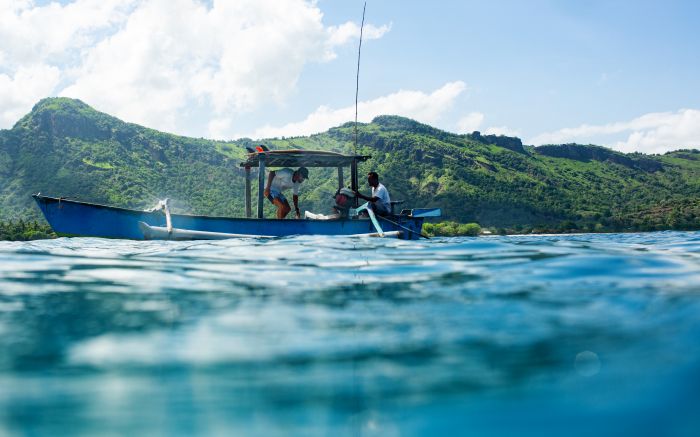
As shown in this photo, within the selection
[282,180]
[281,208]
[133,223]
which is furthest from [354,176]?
[133,223]

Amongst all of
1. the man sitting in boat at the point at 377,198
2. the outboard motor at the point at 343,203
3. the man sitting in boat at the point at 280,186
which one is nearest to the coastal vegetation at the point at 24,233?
the man sitting in boat at the point at 280,186

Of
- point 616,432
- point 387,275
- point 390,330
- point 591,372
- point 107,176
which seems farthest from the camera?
point 107,176

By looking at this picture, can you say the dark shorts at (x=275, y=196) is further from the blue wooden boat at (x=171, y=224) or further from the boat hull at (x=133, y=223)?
the boat hull at (x=133, y=223)

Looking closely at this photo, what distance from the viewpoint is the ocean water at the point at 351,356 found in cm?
191

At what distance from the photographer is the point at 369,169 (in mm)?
86000

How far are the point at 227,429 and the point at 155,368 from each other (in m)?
0.65

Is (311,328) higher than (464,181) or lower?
lower

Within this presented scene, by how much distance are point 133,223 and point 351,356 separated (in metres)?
10.2

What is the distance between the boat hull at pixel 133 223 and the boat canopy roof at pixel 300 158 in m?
2.16

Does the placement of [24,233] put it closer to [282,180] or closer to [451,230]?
[282,180]

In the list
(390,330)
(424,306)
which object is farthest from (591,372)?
(424,306)

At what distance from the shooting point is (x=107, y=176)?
82.9 metres

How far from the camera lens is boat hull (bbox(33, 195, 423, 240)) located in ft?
35.5

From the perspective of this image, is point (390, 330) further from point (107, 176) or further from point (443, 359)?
point (107, 176)
